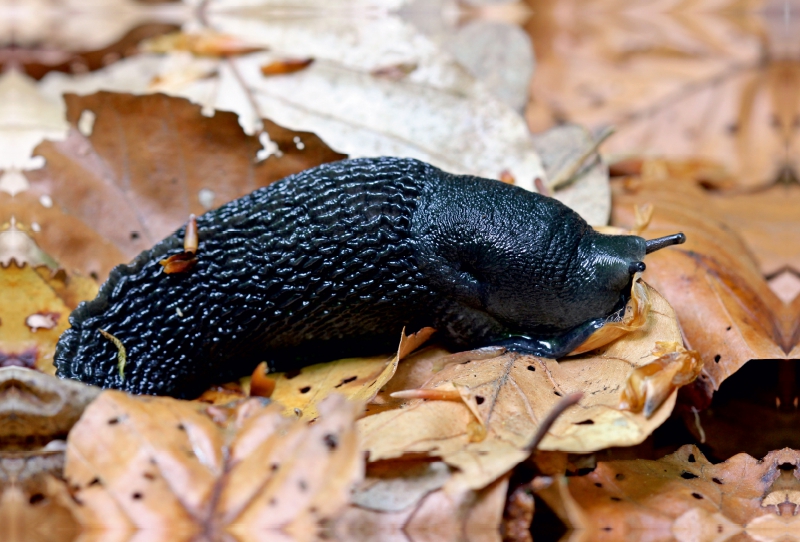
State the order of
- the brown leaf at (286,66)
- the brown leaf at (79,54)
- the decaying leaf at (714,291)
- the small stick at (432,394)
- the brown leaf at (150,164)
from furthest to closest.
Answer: the brown leaf at (79,54)
the brown leaf at (286,66)
the brown leaf at (150,164)
the decaying leaf at (714,291)
the small stick at (432,394)

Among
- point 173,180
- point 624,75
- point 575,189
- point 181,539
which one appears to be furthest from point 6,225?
point 624,75

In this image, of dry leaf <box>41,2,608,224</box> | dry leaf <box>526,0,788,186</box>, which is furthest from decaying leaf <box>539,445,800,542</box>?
dry leaf <box>526,0,788,186</box>

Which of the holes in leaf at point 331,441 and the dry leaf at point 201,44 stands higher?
the dry leaf at point 201,44

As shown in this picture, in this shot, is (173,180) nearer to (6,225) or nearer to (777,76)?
(6,225)

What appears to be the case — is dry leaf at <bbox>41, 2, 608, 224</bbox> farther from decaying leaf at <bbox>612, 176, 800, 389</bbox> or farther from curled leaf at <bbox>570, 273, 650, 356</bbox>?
curled leaf at <bbox>570, 273, 650, 356</bbox>

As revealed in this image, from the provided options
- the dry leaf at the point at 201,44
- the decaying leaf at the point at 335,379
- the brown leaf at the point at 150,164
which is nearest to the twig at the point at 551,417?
the decaying leaf at the point at 335,379

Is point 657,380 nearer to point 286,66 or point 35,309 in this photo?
point 35,309

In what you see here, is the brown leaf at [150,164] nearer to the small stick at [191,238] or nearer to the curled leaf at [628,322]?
the small stick at [191,238]
